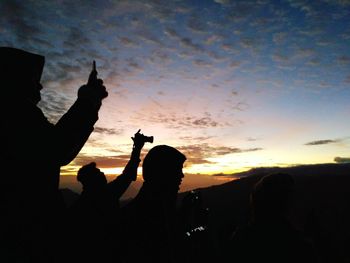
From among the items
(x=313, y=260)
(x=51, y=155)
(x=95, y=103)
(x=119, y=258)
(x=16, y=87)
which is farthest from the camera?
(x=313, y=260)

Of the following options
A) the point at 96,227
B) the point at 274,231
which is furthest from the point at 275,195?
the point at 96,227

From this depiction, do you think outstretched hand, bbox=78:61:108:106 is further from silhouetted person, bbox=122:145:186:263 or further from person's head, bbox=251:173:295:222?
person's head, bbox=251:173:295:222

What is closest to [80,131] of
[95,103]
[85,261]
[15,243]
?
[95,103]

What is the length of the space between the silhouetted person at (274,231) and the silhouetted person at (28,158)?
6.59 feet

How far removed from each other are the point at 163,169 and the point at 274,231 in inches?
51.0

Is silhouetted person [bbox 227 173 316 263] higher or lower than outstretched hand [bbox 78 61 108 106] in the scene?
lower

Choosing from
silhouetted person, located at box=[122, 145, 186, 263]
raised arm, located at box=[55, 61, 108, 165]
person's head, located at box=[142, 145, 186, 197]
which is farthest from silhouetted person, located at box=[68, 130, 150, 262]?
person's head, located at box=[142, 145, 186, 197]

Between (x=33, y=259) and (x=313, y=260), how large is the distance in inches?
102

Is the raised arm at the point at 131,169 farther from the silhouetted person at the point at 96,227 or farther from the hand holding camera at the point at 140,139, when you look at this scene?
the silhouetted person at the point at 96,227

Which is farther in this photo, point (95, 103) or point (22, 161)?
point (95, 103)

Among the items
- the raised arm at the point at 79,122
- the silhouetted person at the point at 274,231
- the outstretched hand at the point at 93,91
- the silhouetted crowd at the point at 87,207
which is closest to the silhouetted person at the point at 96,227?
the silhouetted crowd at the point at 87,207

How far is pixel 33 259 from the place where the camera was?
1.64m

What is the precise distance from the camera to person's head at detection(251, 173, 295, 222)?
3.07 metres

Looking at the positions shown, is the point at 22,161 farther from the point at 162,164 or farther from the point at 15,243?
the point at 162,164
